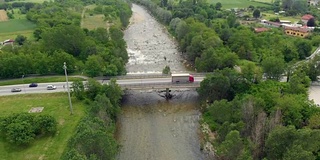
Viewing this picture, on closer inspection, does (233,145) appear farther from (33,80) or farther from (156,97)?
(33,80)

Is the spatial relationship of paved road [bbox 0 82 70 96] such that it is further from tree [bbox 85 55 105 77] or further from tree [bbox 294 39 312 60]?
tree [bbox 294 39 312 60]

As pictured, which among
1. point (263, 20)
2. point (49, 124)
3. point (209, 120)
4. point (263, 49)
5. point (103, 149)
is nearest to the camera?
point (103, 149)

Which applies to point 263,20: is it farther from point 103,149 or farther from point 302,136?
point 103,149

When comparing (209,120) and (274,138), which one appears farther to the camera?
(209,120)

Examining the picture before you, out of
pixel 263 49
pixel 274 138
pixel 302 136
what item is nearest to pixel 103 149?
pixel 274 138

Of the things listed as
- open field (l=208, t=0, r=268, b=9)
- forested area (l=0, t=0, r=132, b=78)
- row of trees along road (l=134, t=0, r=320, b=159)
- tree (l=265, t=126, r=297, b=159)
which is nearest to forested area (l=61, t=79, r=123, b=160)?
forested area (l=0, t=0, r=132, b=78)

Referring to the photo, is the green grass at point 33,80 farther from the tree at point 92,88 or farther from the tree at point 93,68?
the tree at point 92,88

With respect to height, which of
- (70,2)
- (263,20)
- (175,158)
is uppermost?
(70,2)
